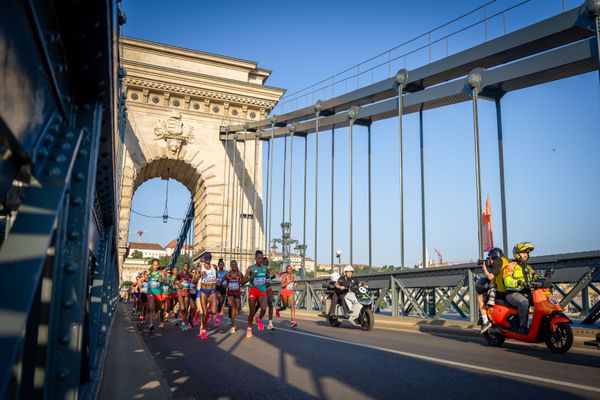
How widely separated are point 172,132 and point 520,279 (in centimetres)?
2579

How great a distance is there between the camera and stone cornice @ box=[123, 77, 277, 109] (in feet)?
100

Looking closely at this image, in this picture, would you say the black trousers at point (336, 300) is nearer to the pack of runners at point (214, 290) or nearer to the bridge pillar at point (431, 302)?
the pack of runners at point (214, 290)

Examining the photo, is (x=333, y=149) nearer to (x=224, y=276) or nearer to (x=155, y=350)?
(x=224, y=276)

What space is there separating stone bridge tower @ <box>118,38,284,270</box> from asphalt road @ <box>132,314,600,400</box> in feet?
74.8

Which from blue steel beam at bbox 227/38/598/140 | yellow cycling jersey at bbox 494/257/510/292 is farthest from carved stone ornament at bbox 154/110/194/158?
yellow cycling jersey at bbox 494/257/510/292

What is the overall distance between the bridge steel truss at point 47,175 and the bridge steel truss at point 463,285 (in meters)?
8.47

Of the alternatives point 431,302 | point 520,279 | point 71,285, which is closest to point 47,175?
point 71,285

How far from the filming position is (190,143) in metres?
31.7

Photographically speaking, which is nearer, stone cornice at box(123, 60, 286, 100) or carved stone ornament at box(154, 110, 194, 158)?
stone cornice at box(123, 60, 286, 100)

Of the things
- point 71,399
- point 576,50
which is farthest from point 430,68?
point 71,399

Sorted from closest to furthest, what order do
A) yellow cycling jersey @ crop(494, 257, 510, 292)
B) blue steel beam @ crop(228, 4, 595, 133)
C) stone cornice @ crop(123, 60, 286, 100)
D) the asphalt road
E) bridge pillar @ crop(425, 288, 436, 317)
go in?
the asphalt road, yellow cycling jersey @ crop(494, 257, 510, 292), bridge pillar @ crop(425, 288, 436, 317), blue steel beam @ crop(228, 4, 595, 133), stone cornice @ crop(123, 60, 286, 100)

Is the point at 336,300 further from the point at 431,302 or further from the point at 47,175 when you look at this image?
the point at 47,175

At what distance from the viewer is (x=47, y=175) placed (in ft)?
5.77

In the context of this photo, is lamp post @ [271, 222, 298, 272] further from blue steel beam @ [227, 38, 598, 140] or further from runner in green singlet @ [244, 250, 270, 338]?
runner in green singlet @ [244, 250, 270, 338]
